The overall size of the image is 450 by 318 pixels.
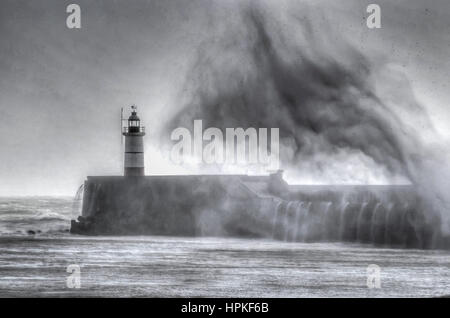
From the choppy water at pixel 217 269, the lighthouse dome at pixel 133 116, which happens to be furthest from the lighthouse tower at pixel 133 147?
the choppy water at pixel 217 269

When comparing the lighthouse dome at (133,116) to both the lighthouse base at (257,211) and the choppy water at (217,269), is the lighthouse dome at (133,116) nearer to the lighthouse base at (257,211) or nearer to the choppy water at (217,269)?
the lighthouse base at (257,211)

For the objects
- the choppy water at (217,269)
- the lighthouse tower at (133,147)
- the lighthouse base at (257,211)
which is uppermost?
the lighthouse tower at (133,147)

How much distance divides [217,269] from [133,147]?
1716 centimetres

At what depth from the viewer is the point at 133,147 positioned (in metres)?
48.2

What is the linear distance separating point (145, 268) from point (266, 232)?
1253 centimetres

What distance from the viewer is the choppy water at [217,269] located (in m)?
27.1

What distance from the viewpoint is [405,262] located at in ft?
107

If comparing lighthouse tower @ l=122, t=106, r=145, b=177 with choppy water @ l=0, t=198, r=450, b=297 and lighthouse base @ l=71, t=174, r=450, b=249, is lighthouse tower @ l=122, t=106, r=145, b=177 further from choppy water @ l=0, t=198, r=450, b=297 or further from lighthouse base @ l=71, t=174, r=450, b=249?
choppy water @ l=0, t=198, r=450, b=297

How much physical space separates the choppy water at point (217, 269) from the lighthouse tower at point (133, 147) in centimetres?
524

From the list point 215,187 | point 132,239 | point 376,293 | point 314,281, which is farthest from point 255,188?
point 376,293

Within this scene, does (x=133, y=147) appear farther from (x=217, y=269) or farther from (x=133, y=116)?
(x=217, y=269)

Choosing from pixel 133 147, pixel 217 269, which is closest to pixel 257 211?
pixel 133 147

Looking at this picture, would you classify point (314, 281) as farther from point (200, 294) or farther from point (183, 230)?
point (183, 230)

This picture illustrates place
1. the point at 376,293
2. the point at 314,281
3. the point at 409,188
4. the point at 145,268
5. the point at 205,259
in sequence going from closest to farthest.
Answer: the point at 376,293 < the point at 314,281 < the point at 145,268 < the point at 205,259 < the point at 409,188
